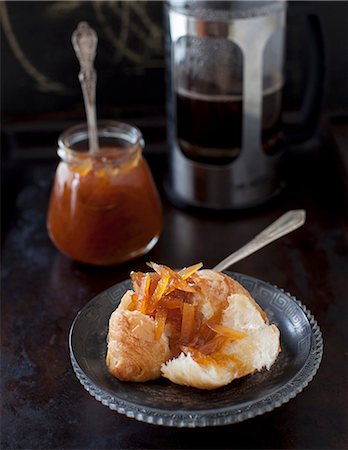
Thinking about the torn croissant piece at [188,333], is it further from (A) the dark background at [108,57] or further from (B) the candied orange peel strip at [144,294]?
(A) the dark background at [108,57]

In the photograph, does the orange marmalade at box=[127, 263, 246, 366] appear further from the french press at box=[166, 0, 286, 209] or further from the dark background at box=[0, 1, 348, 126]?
the dark background at box=[0, 1, 348, 126]

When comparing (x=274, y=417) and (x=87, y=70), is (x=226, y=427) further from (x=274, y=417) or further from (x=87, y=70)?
(x=87, y=70)

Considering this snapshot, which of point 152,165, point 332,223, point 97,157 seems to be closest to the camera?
point 97,157

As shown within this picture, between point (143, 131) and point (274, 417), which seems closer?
point (274, 417)

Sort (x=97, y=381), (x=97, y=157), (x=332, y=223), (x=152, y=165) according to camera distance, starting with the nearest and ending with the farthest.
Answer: (x=97, y=381) → (x=97, y=157) → (x=332, y=223) → (x=152, y=165)

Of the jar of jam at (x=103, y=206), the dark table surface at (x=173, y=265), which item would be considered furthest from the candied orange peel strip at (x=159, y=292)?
the jar of jam at (x=103, y=206)

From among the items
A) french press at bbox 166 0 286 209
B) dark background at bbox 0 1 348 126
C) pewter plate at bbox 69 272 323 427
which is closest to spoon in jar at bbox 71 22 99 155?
french press at bbox 166 0 286 209

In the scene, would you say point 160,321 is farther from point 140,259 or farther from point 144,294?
point 140,259

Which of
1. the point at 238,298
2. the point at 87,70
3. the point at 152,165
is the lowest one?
the point at 152,165

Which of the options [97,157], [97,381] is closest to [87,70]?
[97,157]
